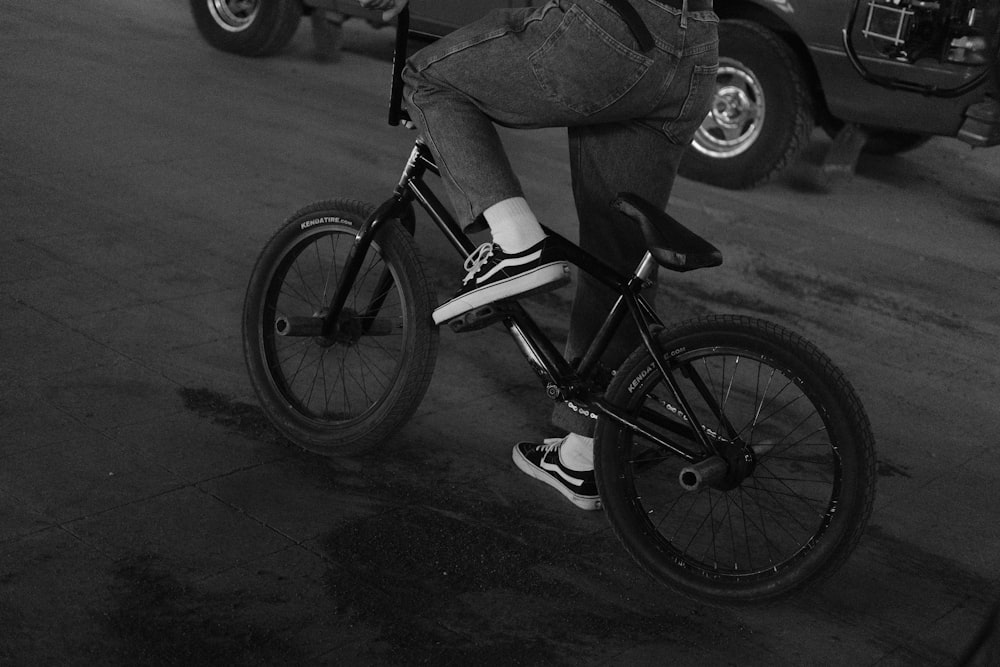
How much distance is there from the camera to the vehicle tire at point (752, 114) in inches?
298

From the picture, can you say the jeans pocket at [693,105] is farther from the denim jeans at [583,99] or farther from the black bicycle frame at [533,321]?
the black bicycle frame at [533,321]

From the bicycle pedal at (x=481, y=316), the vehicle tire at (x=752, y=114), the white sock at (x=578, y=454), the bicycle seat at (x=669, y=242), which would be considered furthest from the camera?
the vehicle tire at (x=752, y=114)

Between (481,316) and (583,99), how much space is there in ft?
2.34

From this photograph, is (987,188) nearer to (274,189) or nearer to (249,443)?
(274,189)

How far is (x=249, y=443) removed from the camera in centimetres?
421

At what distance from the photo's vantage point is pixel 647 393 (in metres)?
3.55

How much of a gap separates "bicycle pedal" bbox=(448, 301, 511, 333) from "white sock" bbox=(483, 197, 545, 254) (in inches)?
8.7

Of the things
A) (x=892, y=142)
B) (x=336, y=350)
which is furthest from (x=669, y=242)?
(x=892, y=142)

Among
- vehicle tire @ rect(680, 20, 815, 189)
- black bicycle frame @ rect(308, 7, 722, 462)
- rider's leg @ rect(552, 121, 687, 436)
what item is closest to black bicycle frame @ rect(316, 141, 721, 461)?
black bicycle frame @ rect(308, 7, 722, 462)

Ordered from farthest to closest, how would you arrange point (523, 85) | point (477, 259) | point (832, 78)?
point (832, 78) → point (477, 259) → point (523, 85)

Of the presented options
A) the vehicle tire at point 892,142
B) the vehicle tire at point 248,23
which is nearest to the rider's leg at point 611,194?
the vehicle tire at point 892,142

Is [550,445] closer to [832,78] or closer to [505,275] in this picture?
[505,275]

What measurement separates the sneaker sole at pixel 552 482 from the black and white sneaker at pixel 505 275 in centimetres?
68

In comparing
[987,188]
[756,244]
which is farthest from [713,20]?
[987,188]
